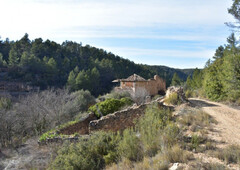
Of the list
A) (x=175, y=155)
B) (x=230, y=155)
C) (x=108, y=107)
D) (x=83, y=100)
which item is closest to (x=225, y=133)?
(x=230, y=155)

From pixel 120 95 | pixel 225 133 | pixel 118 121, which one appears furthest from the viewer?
pixel 120 95

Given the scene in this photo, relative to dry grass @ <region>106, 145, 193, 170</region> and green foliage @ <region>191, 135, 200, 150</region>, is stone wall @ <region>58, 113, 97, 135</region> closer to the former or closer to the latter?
dry grass @ <region>106, 145, 193, 170</region>

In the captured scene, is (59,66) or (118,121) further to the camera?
(59,66)

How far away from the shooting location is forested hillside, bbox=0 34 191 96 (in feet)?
117

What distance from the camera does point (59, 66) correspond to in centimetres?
4294

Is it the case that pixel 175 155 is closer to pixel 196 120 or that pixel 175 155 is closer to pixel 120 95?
pixel 196 120

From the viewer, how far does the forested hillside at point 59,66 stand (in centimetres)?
3553

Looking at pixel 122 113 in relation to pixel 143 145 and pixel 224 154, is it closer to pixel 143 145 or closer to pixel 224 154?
pixel 143 145

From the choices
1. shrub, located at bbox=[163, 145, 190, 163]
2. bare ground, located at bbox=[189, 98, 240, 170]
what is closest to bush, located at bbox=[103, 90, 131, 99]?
bare ground, located at bbox=[189, 98, 240, 170]

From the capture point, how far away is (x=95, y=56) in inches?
2148

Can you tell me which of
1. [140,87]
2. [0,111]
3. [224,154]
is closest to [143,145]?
[224,154]

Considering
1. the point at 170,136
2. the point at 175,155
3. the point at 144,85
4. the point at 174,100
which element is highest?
the point at 144,85

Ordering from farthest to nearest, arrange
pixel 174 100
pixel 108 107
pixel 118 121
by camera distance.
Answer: pixel 108 107 < pixel 174 100 < pixel 118 121

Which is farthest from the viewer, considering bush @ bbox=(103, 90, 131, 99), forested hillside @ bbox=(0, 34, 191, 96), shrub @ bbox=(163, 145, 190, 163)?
forested hillside @ bbox=(0, 34, 191, 96)
